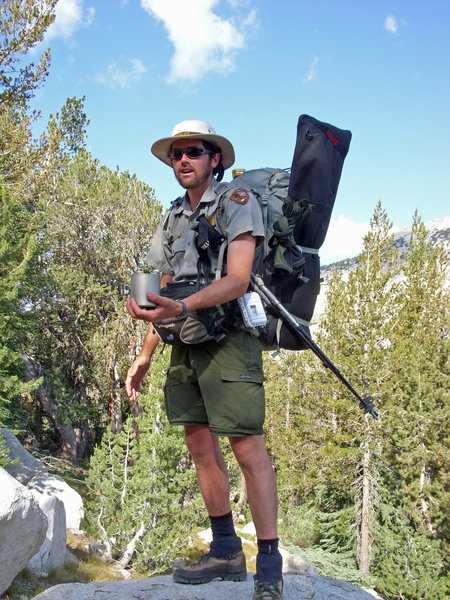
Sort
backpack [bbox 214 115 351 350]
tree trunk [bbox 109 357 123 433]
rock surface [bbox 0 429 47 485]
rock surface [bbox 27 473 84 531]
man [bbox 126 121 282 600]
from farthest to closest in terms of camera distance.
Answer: tree trunk [bbox 109 357 123 433] → rock surface [bbox 27 473 84 531] → rock surface [bbox 0 429 47 485] → backpack [bbox 214 115 351 350] → man [bbox 126 121 282 600]

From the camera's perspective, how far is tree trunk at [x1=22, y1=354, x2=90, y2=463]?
23625 millimetres

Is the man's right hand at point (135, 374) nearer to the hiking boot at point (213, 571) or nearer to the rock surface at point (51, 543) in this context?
the hiking boot at point (213, 571)

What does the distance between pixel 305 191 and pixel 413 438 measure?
25.1m

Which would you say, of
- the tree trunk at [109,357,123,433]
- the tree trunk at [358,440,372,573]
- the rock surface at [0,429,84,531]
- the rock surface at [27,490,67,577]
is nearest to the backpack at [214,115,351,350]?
the rock surface at [27,490,67,577]

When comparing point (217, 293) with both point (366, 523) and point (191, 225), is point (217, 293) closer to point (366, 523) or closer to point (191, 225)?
point (191, 225)

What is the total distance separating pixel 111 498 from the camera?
1577 centimetres

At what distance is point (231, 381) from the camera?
9.21 feet

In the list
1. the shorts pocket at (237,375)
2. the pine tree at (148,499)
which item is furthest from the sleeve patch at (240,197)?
the pine tree at (148,499)

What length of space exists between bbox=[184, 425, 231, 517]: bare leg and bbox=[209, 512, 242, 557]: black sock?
49mm

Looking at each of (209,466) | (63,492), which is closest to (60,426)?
(63,492)

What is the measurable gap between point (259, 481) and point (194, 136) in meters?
1.95

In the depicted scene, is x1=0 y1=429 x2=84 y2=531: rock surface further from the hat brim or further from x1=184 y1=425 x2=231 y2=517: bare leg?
the hat brim

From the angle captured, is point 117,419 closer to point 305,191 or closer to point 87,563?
point 87,563

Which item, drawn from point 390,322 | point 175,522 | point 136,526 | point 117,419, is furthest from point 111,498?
point 390,322
